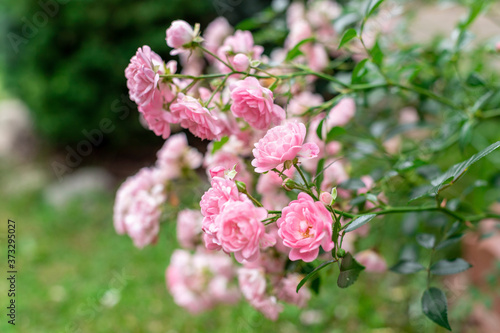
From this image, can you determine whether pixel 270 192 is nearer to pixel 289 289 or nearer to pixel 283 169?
pixel 289 289

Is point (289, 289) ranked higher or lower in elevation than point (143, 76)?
lower

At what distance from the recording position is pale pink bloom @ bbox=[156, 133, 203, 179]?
116 cm

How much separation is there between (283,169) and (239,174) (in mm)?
341

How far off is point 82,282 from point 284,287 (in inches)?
65.0

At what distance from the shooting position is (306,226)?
0.62 metres

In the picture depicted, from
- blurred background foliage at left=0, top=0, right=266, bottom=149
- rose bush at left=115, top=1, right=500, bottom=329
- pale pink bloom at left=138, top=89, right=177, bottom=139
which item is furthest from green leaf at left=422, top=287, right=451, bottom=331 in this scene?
blurred background foliage at left=0, top=0, right=266, bottom=149

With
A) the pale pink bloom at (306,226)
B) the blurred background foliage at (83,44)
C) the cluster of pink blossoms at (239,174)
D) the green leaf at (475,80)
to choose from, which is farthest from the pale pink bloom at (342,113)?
the blurred background foliage at (83,44)

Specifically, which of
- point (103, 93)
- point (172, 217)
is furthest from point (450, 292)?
point (103, 93)

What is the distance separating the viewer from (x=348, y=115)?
1.20 m

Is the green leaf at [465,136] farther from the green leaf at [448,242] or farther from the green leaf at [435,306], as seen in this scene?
the green leaf at [435,306]

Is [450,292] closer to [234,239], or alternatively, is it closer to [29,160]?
[234,239]

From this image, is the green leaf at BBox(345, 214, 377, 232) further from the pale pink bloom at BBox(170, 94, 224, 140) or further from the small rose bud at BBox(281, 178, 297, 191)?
the pale pink bloom at BBox(170, 94, 224, 140)

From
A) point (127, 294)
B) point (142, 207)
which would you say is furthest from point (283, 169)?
point (127, 294)

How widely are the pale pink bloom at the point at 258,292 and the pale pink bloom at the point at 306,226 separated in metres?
0.32
